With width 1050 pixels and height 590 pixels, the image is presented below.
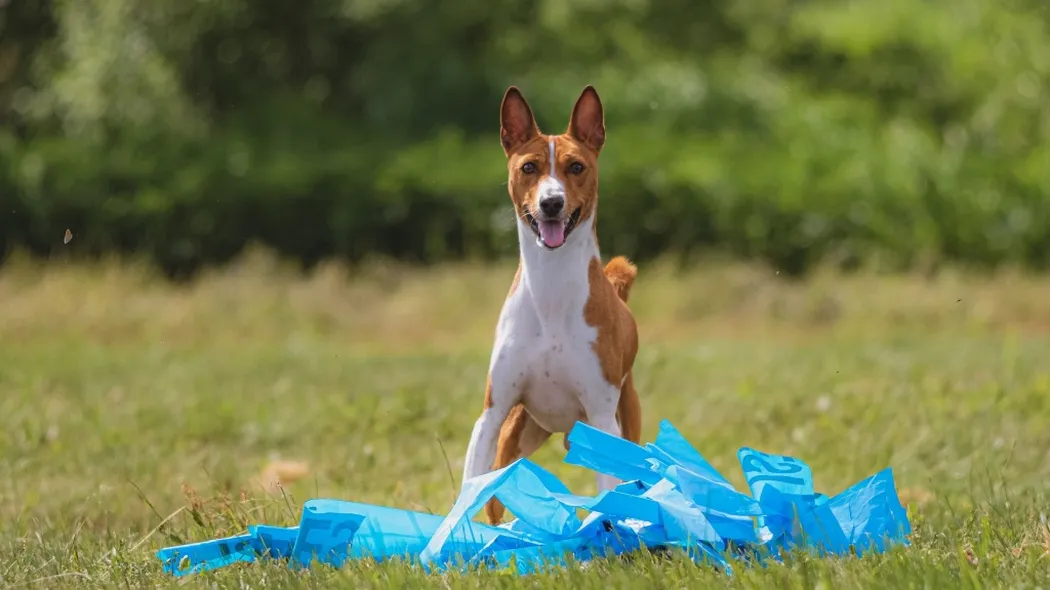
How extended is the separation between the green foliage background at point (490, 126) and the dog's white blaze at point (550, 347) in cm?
911

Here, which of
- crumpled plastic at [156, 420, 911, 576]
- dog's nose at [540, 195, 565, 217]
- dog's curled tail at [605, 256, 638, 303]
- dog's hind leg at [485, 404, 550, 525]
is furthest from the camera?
dog's curled tail at [605, 256, 638, 303]

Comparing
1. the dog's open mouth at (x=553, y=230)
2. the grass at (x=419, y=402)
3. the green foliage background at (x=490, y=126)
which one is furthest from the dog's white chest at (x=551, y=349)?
the green foliage background at (x=490, y=126)

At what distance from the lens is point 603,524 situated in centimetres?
447

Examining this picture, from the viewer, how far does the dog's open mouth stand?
466cm

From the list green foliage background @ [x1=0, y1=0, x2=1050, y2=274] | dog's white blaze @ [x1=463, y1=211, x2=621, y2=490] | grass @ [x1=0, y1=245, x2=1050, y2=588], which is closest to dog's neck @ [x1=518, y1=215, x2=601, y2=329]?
dog's white blaze @ [x1=463, y1=211, x2=621, y2=490]

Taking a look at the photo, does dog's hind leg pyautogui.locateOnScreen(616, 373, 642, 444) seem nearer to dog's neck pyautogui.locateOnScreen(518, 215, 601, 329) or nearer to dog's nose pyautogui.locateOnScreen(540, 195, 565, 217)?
dog's neck pyautogui.locateOnScreen(518, 215, 601, 329)

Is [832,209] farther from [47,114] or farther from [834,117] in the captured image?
[47,114]

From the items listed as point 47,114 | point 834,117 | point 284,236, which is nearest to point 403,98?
point 284,236

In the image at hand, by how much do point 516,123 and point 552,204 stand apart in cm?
44

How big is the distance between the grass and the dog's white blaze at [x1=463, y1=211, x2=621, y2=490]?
0.72m

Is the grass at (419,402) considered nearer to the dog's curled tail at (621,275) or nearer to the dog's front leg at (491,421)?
the dog's front leg at (491,421)

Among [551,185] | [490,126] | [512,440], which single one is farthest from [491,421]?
[490,126]

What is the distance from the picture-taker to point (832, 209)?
1410 centimetres

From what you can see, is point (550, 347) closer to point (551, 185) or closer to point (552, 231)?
point (552, 231)
